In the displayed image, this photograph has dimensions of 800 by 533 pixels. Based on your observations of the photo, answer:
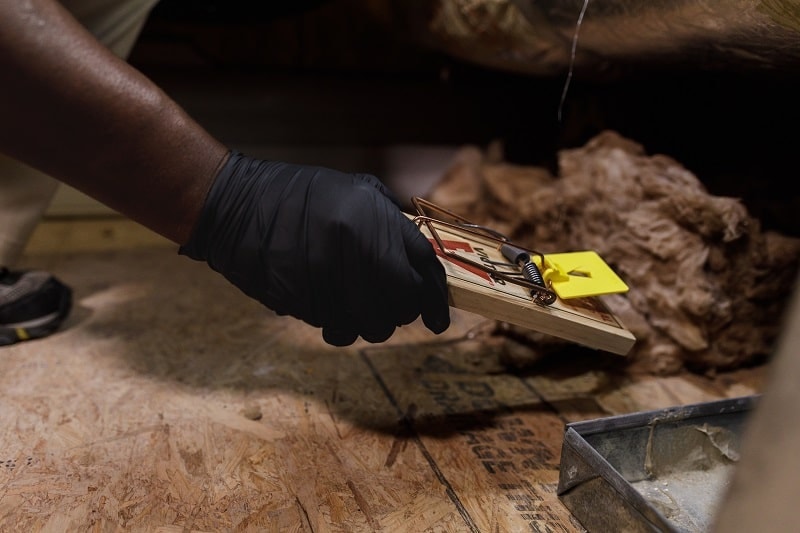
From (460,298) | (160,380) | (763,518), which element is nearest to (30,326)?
(160,380)

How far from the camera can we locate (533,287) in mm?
1124

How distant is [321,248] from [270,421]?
408mm

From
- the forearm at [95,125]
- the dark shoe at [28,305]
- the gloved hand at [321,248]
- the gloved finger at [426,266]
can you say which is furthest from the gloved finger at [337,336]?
the dark shoe at [28,305]

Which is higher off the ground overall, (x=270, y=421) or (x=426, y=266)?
(x=426, y=266)

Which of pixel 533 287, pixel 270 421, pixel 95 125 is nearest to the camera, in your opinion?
pixel 95 125

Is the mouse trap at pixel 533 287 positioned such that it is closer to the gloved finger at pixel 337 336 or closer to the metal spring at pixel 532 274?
the metal spring at pixel 532 274

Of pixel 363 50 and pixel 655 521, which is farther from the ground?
pixel 363 50

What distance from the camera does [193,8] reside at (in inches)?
84.6

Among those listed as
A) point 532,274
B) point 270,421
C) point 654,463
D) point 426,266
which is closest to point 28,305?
point 270,421

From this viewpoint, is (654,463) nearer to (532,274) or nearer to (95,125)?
(532,274)

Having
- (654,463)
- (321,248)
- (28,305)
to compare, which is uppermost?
(321,248)

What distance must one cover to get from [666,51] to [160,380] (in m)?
1.23

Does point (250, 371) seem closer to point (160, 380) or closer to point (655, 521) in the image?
point (160, 380)

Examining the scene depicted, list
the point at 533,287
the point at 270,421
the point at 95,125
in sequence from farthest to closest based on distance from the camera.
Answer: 1. the point at 270,421
2. the point at 533,287
3. the point at 95,125
